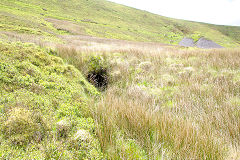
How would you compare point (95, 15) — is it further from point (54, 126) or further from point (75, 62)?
point (54, 126)

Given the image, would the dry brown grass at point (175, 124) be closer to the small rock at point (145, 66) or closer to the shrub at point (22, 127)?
the shrub at point (22, 127)

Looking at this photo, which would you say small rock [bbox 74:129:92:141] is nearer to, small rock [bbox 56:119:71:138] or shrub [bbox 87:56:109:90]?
small rock [bbox 56:119:71:138]

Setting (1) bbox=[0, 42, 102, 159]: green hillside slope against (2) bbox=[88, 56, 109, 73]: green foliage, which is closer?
(1) bbox=[0, 42, 102, 159]: green hillside slope

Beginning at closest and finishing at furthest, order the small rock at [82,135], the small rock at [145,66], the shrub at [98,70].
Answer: the small rock at [82,135] → the shrub at [98,70] → the small rock at [145,66]

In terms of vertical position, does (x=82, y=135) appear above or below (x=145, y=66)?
below

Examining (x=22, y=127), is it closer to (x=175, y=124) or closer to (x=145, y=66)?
(x=175, y=124)

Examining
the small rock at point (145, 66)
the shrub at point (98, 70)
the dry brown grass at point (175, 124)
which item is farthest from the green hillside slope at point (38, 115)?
the small rock at point (145, 66)

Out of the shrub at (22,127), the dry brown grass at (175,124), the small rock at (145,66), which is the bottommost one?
the dry brown grass at (175,124)

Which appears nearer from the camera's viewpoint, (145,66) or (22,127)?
(22,127)

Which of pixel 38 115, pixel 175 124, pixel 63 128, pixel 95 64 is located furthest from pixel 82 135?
pixel 95 64

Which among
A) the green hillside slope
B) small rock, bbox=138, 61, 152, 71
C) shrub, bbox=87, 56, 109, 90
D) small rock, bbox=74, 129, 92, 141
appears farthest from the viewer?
small rock, bbox=138, 61, 152, 71

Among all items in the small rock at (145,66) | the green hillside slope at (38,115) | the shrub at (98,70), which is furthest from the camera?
the small rock at (145,66)

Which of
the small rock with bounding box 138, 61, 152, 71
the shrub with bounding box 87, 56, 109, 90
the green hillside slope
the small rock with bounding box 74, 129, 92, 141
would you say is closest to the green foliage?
the shrub with bounding box 87, 56, 109, 90

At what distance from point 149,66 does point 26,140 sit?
501 centimetres
